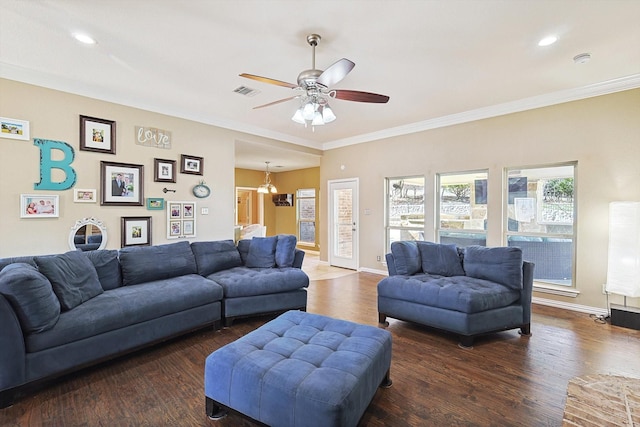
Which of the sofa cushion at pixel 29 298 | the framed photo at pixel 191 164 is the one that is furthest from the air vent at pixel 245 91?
the sofa cushion at pixel 29 298

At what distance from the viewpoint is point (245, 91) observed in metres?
3.87

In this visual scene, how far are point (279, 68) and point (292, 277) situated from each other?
238 centimetres

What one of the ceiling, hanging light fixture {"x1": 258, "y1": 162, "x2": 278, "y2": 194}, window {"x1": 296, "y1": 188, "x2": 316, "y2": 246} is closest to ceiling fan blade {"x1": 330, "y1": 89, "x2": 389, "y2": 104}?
the ceiling

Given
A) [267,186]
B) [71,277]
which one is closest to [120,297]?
[71,277]

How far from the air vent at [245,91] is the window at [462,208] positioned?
340 centimetres

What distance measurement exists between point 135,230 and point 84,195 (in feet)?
2.38

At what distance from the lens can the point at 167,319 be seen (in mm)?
2809

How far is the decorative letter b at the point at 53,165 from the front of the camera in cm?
344

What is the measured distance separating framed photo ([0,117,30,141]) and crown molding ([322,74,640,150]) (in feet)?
16.6

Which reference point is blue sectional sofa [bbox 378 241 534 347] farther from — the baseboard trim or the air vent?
the air vent

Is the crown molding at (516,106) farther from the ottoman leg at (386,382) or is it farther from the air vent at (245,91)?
the ottoman leg at (386,382)

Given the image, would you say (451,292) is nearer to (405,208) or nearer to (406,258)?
(406,258)

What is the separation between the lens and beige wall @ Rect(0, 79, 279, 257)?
10.7 ft

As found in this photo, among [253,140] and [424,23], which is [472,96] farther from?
[253,140]
